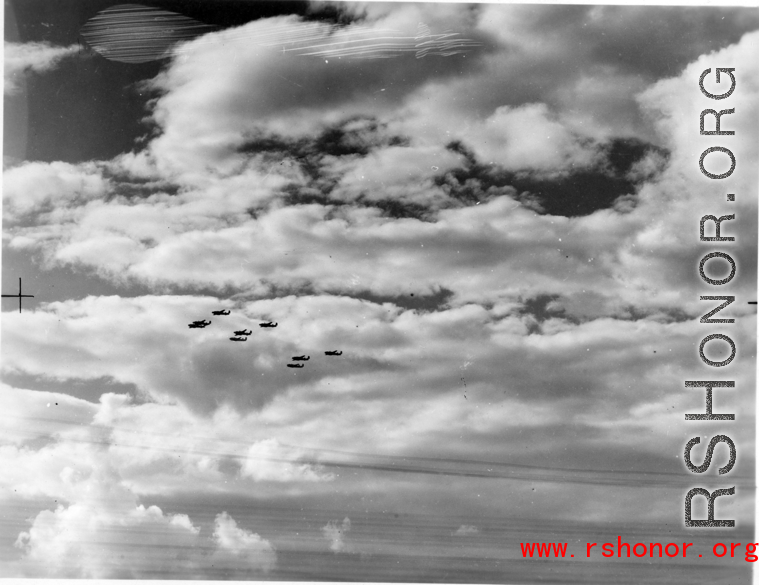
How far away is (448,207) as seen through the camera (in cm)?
905

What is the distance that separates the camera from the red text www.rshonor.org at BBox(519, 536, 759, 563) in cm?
870

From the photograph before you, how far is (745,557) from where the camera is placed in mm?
8695

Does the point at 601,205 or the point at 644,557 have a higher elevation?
the point at 601,205

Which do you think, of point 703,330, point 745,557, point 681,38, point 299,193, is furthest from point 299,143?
point 745,557

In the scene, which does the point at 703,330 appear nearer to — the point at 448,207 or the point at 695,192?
the point at 695,192

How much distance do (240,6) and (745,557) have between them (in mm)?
8774

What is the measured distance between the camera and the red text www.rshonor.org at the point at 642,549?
8.70 metres

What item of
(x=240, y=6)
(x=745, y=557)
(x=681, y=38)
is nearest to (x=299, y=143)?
(x=240, y=6)

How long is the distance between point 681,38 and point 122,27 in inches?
263

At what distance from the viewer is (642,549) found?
873 cm

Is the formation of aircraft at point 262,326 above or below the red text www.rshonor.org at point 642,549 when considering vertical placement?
above

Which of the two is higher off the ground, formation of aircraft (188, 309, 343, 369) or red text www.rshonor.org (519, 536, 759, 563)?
formation of aircraft (188, 309, 343, 369)

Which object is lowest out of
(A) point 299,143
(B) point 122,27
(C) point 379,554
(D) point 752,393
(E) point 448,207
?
(C) point 379,554

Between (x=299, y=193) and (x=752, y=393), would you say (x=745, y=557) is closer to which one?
(x=752, y=393)
